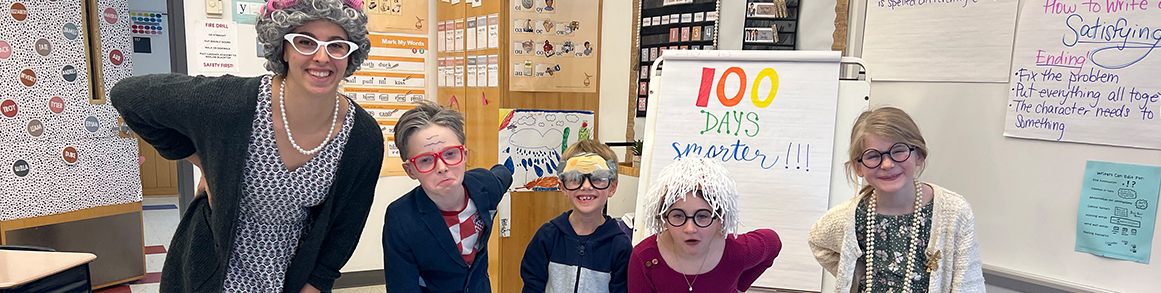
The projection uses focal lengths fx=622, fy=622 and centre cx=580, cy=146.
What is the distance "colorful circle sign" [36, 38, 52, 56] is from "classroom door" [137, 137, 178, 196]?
3.86 metres

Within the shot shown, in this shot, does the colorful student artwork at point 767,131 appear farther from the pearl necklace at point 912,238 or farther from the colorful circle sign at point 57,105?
the colorful circle sign at point 57,105

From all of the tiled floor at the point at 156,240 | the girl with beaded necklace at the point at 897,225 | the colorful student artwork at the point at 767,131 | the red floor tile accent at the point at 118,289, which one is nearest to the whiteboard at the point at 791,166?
the colorful student artwork at the point at 767,131

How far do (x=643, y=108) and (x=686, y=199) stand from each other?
2.02 meters

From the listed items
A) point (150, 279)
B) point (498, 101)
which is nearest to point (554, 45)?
point (498, 101)

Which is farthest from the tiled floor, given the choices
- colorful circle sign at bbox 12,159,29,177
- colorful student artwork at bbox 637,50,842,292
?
colorful student artwork at bbox 637,50,842,292

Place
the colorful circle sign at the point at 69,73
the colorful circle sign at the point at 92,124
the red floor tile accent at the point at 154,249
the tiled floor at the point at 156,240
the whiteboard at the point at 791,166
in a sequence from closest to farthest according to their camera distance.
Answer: the whiteboard at the point at 791,166 < the colorful circle sign at the point at 69,73 < the colorful circle sign at the point at 92,124 < the tiled floor at the point at 156,240 < the red floor tile accent at the point at 154,249

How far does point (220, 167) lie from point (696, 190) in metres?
1.15

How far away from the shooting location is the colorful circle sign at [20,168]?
3260 mm

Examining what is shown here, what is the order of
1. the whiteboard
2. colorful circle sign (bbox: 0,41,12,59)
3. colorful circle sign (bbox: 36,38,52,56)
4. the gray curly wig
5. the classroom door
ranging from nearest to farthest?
the gray curly wig → the whiteboard → colorful circle sign (bbox: 0,41,12,59) → colorful circle sign (bbox: 36,38,52,56) → the classroom door

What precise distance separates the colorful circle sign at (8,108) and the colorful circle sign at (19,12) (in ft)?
1.41

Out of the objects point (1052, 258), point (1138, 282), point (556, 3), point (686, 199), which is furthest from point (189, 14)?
point (1138, 282)

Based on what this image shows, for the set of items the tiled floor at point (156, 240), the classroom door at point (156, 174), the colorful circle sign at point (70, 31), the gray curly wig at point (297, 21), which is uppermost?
the colorful circle sign at point (70, 31)

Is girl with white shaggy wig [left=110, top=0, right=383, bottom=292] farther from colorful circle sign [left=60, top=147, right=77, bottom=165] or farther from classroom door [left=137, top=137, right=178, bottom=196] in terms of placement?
classroom door [left=137, top=137, right=178, bottom=196]

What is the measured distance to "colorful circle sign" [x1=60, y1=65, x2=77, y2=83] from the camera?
11.1ft
